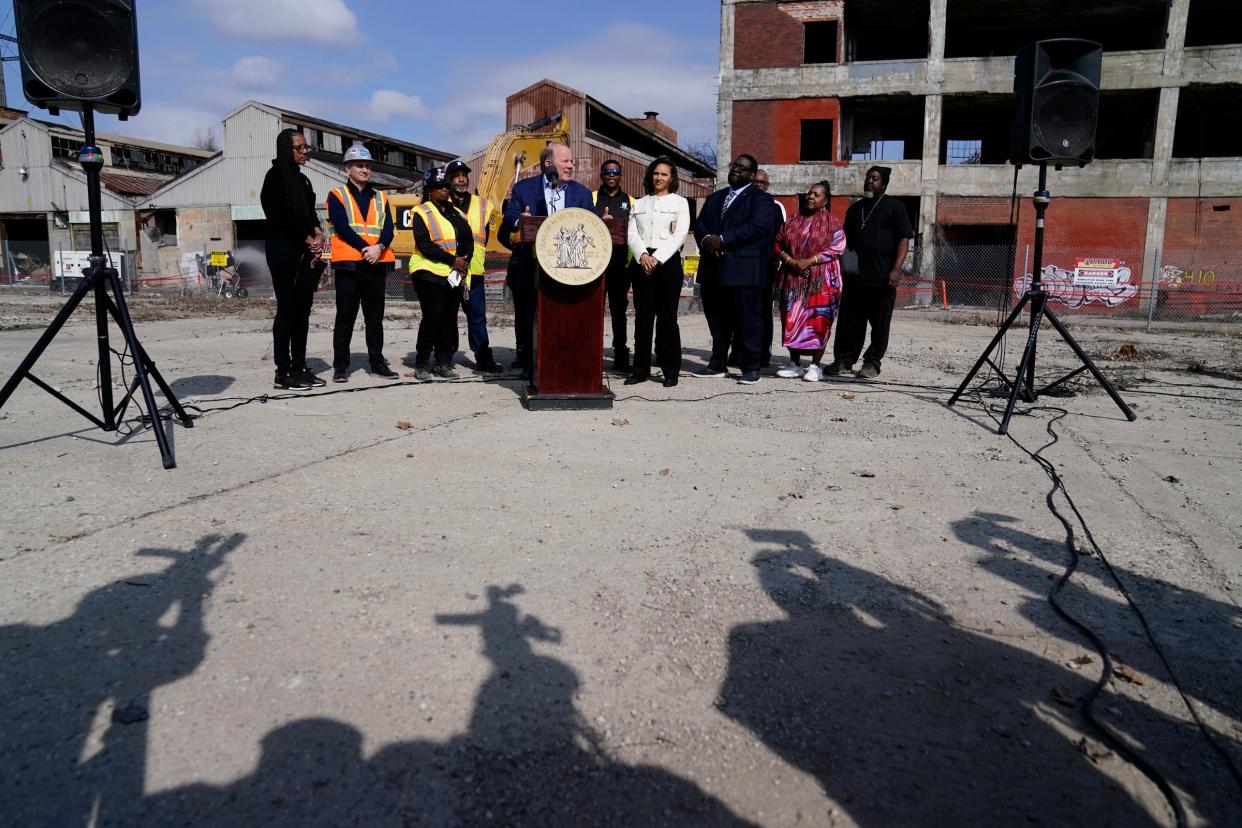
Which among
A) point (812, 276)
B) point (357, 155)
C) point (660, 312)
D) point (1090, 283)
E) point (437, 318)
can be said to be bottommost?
point (437, 318)

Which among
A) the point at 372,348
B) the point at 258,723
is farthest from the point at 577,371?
the point at 258,723

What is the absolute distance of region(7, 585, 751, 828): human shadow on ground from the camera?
1.90m

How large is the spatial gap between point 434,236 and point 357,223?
0.68 m

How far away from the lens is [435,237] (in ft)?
24.7

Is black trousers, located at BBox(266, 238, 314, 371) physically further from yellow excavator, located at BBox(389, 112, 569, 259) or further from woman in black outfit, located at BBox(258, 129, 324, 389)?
yellow excavator, located at BBox(389, 112, 569, 259)

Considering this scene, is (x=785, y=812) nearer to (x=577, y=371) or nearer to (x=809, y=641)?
(x=809, y=641)

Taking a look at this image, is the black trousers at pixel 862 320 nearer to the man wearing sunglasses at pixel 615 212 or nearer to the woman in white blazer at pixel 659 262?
the woman in white blazer at pixel 659 262

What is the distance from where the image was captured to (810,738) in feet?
7.40

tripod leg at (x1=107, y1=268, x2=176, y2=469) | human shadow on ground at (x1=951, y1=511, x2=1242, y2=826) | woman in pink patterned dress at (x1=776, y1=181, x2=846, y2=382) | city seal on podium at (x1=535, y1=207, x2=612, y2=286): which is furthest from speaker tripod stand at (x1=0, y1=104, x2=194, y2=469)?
woman in pink patterned dress at (x1=776, y1=181, x2=846, y2=382)

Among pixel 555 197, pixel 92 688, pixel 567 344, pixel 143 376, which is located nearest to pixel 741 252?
pixel 555 197

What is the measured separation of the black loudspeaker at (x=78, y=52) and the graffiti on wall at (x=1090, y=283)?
23639 mm

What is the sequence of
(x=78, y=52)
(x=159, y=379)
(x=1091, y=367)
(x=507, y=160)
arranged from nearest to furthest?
(x=78, y=52) → (x=159, y=379) → (x=1091, y=367) → (x=507, y=160)

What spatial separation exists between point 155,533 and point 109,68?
291 cm

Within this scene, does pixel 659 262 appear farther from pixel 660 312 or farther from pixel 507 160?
pixel 507 160
